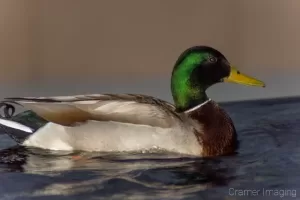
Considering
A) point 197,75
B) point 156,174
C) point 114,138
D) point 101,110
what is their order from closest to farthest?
point 156,174
point 114,138
point 101,110
point 197,75

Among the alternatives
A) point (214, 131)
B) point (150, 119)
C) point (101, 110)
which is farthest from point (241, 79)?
point (101, 110)

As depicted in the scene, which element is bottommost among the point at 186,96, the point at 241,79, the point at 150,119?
the point at 150,119

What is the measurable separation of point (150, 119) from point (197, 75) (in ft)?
1.59

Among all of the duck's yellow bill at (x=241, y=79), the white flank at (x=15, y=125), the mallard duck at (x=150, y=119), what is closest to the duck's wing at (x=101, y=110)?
the mallard duck at (x=150, y=119)

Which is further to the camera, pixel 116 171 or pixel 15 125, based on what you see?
pixel 15 125

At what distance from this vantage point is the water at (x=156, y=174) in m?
5.06

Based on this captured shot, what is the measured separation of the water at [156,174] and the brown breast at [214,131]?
8 centimetres

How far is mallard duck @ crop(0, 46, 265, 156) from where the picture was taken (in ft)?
18.8

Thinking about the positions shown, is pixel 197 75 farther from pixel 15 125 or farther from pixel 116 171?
pixel 15 125

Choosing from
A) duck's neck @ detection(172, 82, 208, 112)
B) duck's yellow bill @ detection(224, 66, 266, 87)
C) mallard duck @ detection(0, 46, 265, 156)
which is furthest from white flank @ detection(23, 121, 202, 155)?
duck's yellow bill @ detection(224, 66, 266, 87)

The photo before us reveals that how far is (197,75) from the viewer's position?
6.05 m

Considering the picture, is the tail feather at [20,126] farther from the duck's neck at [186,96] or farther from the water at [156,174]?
the duck's neck at [186,96]

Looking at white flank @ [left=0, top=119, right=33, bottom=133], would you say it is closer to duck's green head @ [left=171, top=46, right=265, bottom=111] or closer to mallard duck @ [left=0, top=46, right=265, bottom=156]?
mallard duck @ [left=0, top=46, right=265, bottom=156]

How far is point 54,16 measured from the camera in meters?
8.56
